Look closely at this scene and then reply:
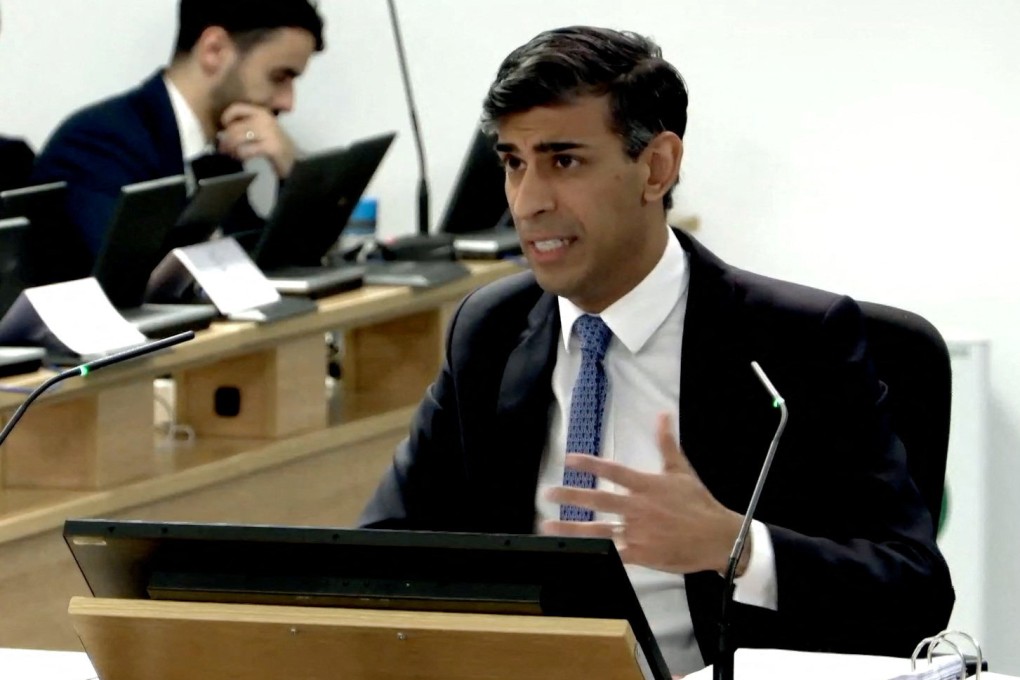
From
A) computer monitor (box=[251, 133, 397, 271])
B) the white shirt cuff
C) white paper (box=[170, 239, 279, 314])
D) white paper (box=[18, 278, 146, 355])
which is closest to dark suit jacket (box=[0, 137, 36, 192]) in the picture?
computer monitor (box=[251, 133, 397, 271])

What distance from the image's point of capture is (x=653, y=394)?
2205mm

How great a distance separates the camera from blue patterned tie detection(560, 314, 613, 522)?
217cm

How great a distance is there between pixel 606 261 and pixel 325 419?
153cm

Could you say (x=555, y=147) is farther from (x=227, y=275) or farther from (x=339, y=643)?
(x=227, y=275)

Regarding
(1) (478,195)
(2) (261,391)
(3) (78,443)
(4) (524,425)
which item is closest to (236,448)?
(2) (261,391)

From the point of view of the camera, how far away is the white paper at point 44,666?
76.7 inches

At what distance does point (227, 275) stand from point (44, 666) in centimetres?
155

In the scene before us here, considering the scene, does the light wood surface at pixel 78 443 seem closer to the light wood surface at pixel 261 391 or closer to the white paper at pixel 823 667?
the light wood surface at pixel 261 391

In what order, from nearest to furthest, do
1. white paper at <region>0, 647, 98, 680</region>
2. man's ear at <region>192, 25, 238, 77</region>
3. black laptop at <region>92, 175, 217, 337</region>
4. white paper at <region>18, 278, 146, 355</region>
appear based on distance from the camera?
white paper at <region>0, 647, 98, 680</region> → white paper at <region>18, 278, 146, 355</region> → black laptop at <region>92, 175, 217, 337</region> → man's ear at <region>192, 25, 238, 77</region>

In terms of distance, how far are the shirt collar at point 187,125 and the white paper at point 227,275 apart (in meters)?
0.86

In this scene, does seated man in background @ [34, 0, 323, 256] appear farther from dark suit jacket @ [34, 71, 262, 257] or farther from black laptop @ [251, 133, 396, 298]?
black laptop @ [251, 133, 396, 298]

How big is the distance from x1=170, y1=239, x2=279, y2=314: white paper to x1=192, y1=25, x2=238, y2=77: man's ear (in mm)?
953

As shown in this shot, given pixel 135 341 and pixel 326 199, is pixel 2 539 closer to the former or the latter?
pixel 135 341

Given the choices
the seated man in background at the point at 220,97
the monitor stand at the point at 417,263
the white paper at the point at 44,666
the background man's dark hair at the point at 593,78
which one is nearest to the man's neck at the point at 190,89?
the seated man in background at the point at 220,97
